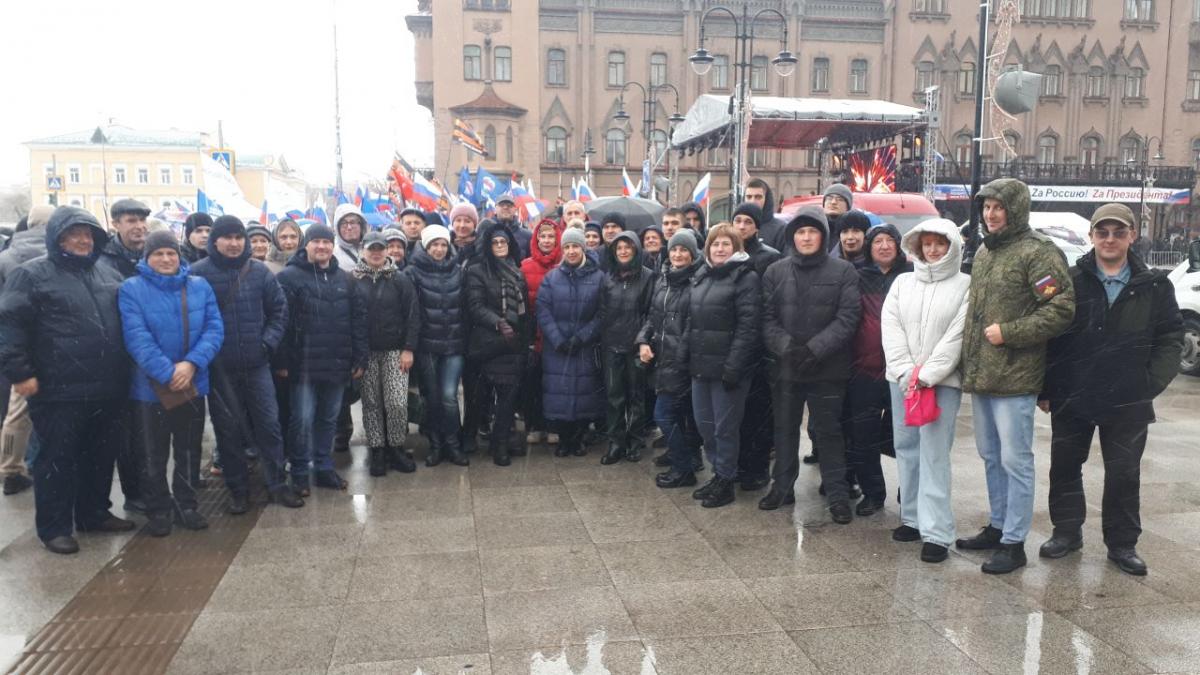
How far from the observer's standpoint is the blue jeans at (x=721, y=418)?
6.00 meters

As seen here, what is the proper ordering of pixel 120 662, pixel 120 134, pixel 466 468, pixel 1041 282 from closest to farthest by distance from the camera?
pixel 120 662
pixel 1041 282
pixel 466 468
pixel 120 134

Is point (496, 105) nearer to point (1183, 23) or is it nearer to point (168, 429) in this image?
point (1183, 23)

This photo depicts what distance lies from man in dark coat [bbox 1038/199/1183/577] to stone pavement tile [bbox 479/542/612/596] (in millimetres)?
2672

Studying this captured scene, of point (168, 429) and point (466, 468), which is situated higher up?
point (168, 429)

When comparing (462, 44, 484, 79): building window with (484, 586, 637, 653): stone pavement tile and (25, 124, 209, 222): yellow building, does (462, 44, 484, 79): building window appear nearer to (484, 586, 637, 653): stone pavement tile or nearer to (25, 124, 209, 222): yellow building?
(484, 586, 637, 653): stone pavement tile

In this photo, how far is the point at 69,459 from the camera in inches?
209

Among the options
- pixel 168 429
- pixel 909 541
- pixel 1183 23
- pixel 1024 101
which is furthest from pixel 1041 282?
pixel 1183 23

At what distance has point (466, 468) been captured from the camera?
7.12 m

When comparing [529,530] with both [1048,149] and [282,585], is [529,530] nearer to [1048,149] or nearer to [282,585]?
[282,585]

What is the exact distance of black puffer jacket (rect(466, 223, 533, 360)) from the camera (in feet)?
23.3

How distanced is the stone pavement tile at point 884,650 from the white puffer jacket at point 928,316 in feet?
4.76

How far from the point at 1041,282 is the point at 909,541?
1738 mm

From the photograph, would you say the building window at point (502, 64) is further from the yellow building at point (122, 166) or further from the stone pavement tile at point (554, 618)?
the yellow building at point (122, 166)

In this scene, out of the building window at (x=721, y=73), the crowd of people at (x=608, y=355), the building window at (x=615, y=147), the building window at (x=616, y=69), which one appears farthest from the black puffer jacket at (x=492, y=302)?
the building window at (x=721, y=73)
